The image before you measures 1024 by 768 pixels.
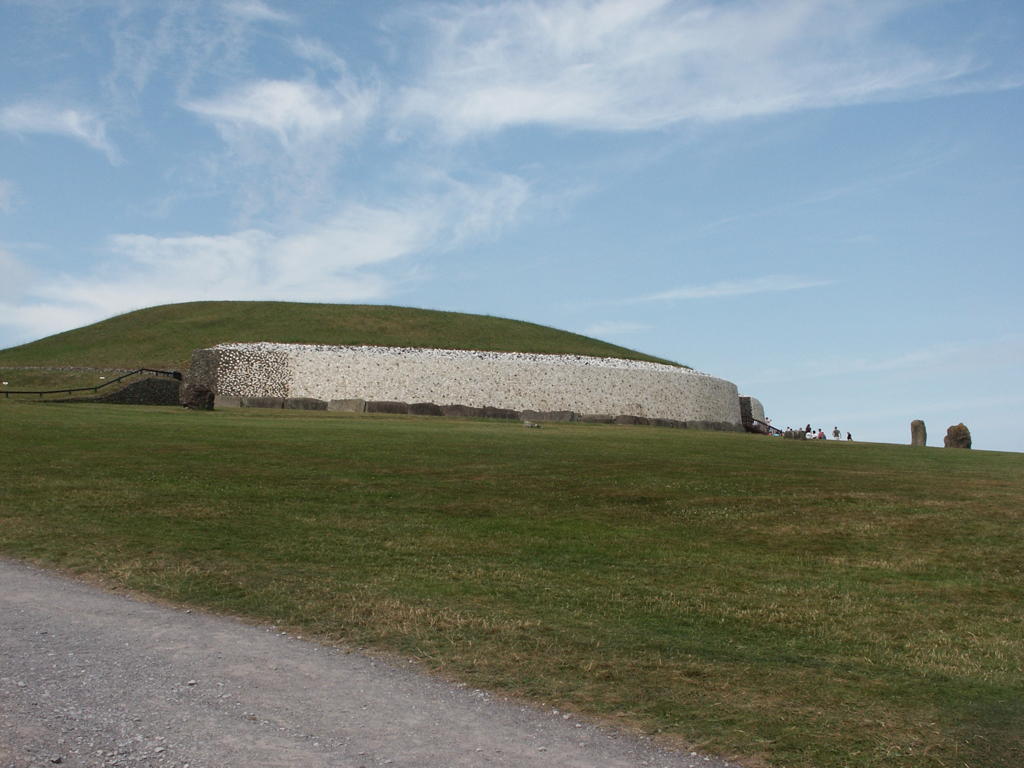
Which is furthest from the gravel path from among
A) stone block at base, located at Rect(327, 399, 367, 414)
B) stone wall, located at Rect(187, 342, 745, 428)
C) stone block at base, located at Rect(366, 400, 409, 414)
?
stone wall, located at Rect(187, 342, 745, 428)

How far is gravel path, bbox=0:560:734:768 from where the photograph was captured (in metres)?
6.01

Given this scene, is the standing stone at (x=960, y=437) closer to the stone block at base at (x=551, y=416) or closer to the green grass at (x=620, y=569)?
the stone block at base at (x=551, y=416)

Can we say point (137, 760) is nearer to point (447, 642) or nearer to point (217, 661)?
point (217, 661)

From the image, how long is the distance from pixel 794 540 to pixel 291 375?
4396cm

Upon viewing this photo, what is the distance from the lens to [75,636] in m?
8.55

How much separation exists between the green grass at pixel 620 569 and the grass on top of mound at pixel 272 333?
38.3 m

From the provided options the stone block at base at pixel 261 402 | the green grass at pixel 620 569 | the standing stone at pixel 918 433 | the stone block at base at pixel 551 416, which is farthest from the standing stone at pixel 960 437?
the stone block at base at pixel 261 402

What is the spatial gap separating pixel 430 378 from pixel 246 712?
4934 centimetres

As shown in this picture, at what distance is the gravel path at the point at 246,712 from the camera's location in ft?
19.7

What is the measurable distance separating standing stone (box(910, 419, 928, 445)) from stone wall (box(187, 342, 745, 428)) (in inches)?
471

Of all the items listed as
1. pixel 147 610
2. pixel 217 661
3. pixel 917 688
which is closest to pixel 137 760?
pixel 217 661

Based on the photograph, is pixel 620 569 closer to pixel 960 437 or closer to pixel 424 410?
pixel 424 410

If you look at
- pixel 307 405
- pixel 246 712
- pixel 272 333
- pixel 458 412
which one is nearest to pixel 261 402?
pixel 307 405

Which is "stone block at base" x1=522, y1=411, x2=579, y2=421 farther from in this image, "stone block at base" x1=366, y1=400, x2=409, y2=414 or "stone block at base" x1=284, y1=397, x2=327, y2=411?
"stone block at base" x1=284, y1=397, x2=327, y2=411
